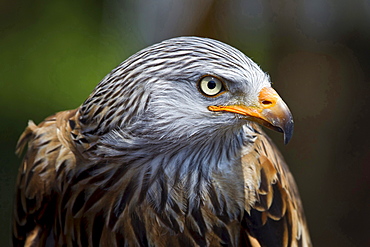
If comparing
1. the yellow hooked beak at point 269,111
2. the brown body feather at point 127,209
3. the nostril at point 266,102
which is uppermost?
the nostril at point 266,102

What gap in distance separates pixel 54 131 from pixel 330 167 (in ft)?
9.66

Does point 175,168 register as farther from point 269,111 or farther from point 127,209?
point 269,111

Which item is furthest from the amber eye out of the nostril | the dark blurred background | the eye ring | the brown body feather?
the dark blurred background

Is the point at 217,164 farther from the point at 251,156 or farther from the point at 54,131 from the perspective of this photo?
the point at 54,131

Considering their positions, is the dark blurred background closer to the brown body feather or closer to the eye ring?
the brown body feather

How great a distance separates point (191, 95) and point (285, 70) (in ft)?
9.35

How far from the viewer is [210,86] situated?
190 centimetres

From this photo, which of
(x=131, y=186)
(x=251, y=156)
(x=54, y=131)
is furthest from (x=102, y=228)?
(x=251, y=156)

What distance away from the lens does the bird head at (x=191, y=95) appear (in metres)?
1.88

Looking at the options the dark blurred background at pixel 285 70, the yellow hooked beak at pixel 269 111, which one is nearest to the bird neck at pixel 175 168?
the yellow hooked beak at pixel 269 111

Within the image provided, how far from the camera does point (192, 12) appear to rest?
4742mm

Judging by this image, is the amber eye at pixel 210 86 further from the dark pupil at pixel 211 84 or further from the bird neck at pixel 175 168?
the bird neck at pixel 175 168

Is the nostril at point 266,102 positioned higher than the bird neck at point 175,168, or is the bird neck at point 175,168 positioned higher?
the nostril at point 266,102

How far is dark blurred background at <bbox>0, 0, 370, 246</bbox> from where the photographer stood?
179 inches
